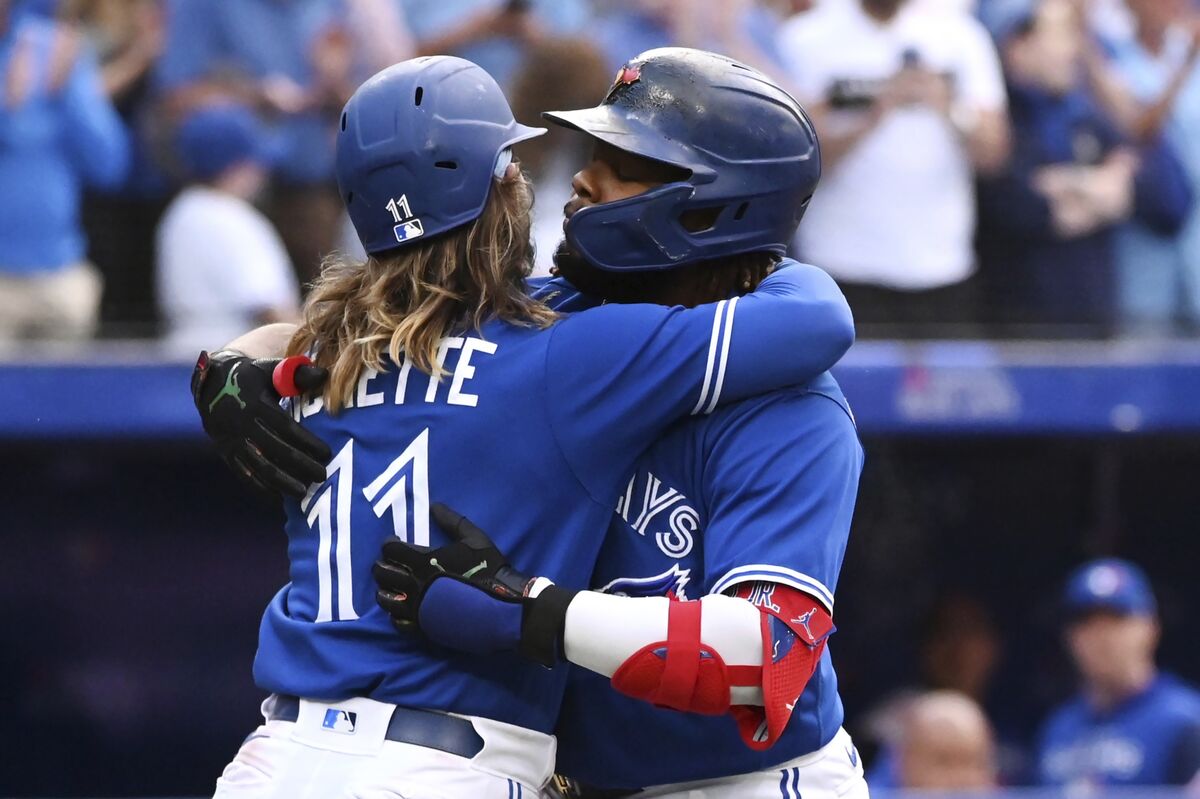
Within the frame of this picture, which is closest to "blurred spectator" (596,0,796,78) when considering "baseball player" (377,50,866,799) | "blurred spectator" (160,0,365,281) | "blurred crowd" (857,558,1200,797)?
"blurred spectator" (160,0,365,281)

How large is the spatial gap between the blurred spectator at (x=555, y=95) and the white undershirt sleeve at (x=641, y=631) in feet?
10.7

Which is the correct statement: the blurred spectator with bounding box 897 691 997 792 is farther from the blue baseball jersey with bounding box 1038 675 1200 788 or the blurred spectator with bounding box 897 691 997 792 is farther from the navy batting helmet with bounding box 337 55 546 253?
the navy batting helmet with bounding box 337 55 546 253

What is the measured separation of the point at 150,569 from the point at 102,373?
1.35m

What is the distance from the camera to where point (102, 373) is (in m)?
5.21

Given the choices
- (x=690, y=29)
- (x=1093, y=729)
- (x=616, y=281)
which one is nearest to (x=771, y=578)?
(x=616, y=281)

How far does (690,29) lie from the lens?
551 centimetres

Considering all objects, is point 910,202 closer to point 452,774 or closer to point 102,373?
point 102,373

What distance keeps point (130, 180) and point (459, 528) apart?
3.64m

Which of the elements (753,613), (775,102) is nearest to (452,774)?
(753,613)

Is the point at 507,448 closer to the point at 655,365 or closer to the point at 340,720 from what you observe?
the point at 655,365

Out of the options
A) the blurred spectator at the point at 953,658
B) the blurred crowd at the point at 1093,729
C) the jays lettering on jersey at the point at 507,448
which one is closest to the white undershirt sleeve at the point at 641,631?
the jays lettering on jersey at the point at 507,448

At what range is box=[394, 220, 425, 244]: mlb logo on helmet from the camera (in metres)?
2.23

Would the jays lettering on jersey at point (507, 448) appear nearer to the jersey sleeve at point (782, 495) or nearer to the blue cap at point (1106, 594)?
the jersey sleeve at point (782, 495)

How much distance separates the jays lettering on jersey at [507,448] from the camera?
215 centimetres
